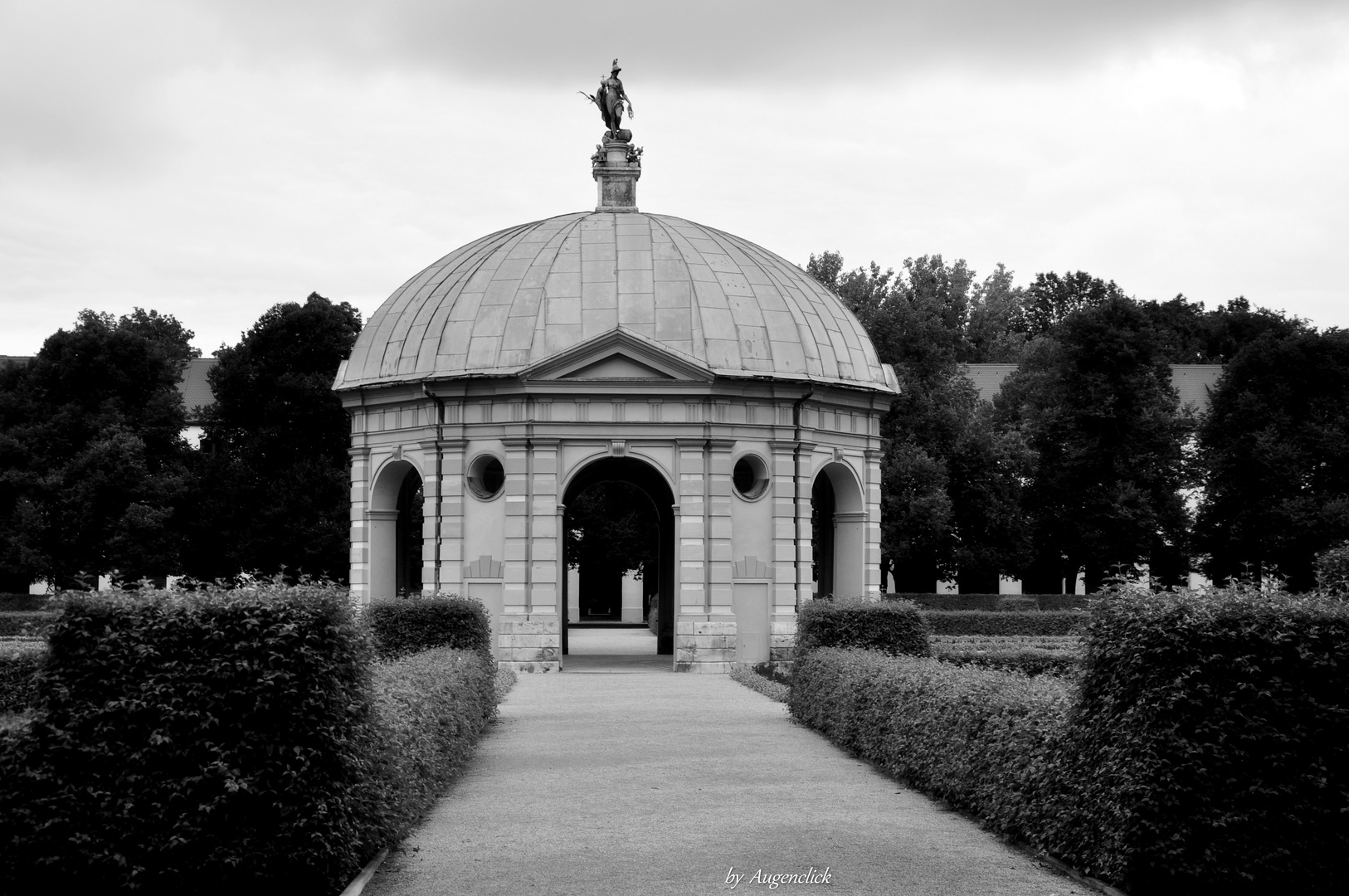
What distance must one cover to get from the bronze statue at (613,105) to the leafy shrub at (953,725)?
2126 cm

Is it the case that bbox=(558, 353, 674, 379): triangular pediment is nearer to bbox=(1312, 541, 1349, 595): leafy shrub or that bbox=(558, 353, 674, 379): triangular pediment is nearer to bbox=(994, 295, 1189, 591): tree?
bbox=(1312, 541, 1349, 595): leafy shrub

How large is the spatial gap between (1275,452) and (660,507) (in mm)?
25670

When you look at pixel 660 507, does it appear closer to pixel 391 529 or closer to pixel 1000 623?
pixel 391 529

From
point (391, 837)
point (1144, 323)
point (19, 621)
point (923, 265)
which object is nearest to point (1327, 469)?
point (1144, 323)

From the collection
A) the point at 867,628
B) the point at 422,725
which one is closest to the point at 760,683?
the point at 867,628

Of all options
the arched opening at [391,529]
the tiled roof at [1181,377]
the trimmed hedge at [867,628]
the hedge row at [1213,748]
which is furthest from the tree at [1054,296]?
the hedge row at [1213,748]

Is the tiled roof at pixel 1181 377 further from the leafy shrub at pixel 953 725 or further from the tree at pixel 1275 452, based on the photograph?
the leafy shrub at pixel 953 725

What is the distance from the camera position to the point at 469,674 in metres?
21.2

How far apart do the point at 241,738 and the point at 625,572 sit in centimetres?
5935

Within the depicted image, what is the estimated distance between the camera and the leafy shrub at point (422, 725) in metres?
13.1

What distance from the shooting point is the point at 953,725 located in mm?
15781

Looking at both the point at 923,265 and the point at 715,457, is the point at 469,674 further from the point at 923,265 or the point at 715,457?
the point at 923,265

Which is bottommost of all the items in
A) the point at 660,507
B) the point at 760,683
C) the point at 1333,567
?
the point at 760,683

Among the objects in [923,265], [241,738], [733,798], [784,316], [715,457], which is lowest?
[733,798]
